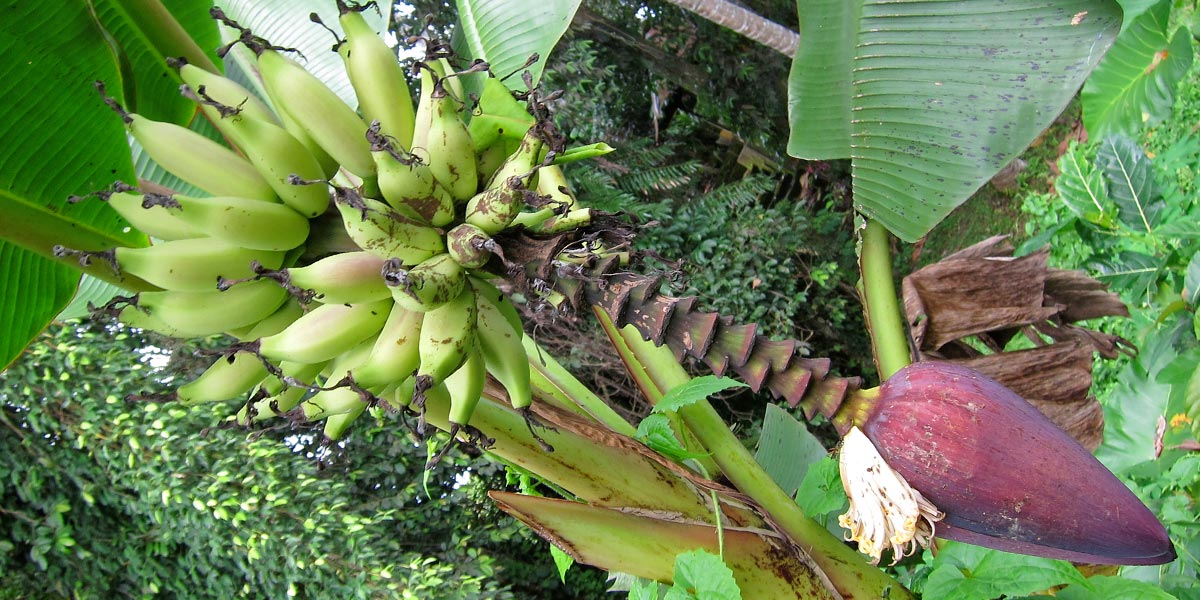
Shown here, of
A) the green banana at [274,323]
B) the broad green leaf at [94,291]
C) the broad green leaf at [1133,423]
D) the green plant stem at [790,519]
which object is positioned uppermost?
the green banana at [274,323]

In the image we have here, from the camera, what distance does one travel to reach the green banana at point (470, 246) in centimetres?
48

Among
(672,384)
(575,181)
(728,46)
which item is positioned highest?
(728,46)

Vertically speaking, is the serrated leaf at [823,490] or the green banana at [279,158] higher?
the green banana at [279,158]

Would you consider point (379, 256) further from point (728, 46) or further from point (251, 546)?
point (728, 46)

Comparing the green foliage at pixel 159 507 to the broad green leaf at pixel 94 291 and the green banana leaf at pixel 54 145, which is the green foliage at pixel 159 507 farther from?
the green banana leaf at pixel 54 145

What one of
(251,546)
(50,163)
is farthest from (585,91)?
(50,163)

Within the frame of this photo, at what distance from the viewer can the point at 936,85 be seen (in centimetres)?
72

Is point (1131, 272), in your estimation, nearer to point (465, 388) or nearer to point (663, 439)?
point (663, 439)

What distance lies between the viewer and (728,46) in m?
2.90

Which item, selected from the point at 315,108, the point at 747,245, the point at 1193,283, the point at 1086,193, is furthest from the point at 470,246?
the point at 747,245

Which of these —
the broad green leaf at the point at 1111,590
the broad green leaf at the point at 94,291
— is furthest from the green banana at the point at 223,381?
the broad green leaf at the point at 1111,590

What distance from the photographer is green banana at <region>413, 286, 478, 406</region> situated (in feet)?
1.59

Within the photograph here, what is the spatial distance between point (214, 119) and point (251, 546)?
1526mm

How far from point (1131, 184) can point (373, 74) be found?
1.39m
